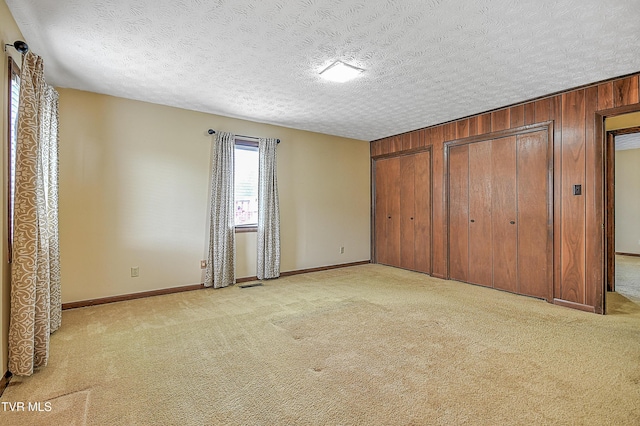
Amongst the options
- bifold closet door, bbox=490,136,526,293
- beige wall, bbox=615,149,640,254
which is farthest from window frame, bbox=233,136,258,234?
beige wall, bbox=615,149,640,254

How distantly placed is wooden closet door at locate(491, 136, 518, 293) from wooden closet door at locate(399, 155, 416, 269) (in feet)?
4.48

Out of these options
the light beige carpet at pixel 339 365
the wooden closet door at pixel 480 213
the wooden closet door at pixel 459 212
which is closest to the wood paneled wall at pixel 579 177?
the light beige carpet at pixel 339 365

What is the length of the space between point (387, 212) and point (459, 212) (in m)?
1.48

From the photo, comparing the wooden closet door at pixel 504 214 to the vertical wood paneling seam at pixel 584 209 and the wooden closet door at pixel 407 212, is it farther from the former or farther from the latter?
the wooden closet door at pixel 407 212

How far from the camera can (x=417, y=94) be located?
11.8 ft

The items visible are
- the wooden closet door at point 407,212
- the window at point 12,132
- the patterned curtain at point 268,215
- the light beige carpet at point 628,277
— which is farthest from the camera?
the wooden closet door at point 407,212

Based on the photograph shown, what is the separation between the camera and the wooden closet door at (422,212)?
16.8 feet

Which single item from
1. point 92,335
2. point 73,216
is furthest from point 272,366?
point 73,216

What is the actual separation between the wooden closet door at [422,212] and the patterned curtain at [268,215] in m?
2.35

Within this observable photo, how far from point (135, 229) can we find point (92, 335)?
145 centimetres

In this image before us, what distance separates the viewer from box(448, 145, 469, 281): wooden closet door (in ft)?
15.0

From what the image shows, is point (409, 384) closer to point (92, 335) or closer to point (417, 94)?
point (92, 335)

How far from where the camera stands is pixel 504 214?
414 centimetres

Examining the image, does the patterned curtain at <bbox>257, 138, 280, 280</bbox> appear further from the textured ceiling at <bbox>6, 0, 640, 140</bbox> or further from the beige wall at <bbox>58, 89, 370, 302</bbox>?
the textured ceiling at <bbox>6, 0, 640, 140</bbox>
